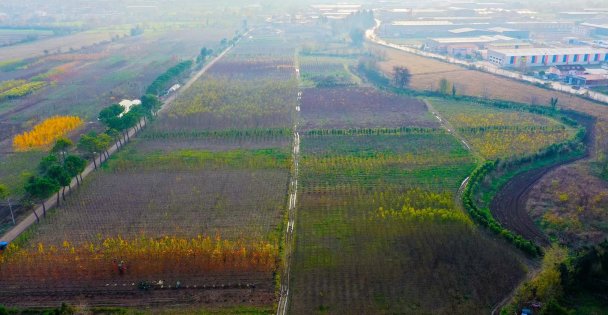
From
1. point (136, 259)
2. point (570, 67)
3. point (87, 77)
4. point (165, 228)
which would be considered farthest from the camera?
point (87, 77)

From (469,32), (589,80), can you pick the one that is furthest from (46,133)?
(469,32)

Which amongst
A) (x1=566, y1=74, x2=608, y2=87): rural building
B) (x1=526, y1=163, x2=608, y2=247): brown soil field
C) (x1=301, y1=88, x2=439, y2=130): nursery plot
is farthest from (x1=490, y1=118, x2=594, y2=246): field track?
(x1=566, y1=74, x2=608, y2=87): rural building

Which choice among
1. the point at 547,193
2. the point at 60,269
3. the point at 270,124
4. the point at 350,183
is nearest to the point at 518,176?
the point at 547,193

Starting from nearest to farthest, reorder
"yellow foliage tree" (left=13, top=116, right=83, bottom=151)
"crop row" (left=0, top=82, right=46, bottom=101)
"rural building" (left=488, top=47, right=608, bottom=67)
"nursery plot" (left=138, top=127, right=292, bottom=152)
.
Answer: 1. "nursery plot" (left=138, top=127, right=292, bottom=152)
2. "yellow foliage tree" (left=13, top=116, right=83, bottom=151)
3. "crop row" (left=0, top=82, right=46, bottom=101)
4. "rural building" (left=488, top=47, right=608, bottom=67)

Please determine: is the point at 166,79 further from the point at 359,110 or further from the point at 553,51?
the point at 553,51

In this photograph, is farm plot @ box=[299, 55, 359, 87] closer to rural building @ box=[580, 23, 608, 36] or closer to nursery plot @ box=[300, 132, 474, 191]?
nursery plot @ box=[300, 132, 474, 191]

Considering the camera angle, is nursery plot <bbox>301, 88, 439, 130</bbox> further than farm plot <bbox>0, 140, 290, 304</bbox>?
Yes
